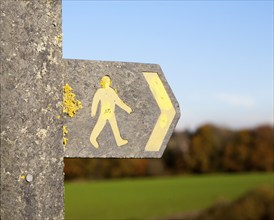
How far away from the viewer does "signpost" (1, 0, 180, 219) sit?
2342mm

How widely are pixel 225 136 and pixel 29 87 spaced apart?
2769 inches

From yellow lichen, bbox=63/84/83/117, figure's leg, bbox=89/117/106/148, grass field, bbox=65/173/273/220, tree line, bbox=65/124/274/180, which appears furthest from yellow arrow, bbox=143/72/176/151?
tree line, bbox=65/124/274/180

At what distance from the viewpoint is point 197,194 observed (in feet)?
140

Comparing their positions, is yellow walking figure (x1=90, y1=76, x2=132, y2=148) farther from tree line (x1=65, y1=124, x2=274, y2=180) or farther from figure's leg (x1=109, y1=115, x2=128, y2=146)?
tree line (x1=65, y1=124, x2=274, y2=180)

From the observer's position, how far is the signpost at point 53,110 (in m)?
2.34

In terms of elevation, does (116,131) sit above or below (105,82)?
below

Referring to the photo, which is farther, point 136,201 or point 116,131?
point 136,201

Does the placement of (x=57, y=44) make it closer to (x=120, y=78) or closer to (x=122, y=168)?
(x=120, y=78)

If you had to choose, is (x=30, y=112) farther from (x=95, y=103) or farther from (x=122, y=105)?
(x=122, y=105)

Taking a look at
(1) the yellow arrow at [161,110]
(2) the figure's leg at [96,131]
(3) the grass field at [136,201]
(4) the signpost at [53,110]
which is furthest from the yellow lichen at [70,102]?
(3) the grass field at [136,201]

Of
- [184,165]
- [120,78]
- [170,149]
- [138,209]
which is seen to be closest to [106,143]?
[120,78]

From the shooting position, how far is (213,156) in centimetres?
7006

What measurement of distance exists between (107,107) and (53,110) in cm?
29

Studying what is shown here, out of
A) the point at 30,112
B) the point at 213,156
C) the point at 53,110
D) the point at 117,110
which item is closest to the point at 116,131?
the point at 117,110
